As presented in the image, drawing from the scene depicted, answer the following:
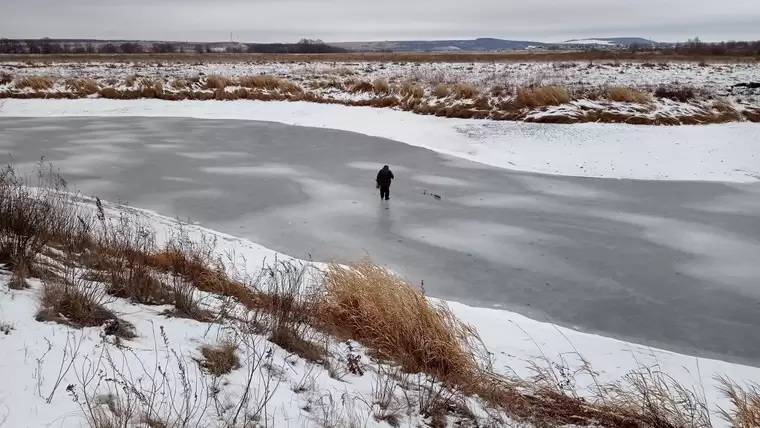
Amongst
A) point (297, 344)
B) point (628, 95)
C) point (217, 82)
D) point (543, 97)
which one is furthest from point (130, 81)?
point (297, 344)

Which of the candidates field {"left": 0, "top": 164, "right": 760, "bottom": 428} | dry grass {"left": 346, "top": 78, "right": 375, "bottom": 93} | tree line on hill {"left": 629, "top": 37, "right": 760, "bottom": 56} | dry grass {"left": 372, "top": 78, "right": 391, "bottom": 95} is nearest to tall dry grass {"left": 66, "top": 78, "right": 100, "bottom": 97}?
dry grass {"left": 346, "top": 78, "right": 375, "bottom": 93}

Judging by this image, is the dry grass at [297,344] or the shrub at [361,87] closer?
the dry grass at [297,344]

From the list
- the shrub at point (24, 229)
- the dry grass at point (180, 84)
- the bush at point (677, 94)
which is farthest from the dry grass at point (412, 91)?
the shrub at point (24, 229)

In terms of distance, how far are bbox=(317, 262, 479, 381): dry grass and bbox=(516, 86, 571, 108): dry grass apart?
15.6 metres

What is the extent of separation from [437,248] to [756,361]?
158 inches

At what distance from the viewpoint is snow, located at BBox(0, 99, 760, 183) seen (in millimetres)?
13148

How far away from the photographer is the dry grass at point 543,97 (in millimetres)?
19438

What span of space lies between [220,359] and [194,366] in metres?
0.17

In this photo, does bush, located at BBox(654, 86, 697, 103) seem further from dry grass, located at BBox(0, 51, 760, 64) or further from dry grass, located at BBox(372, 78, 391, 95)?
dry grass, located at BBox(0, 51, 760, 64)

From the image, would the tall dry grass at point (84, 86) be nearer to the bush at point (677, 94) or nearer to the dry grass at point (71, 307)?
the bush at point (677, 94)

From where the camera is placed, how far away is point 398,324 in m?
4.69

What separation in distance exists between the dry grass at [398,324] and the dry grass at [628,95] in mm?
16700

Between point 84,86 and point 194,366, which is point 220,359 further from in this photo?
point 84,86

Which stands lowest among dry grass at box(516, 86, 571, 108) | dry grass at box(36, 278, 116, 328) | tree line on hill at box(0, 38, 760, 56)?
dry grass at box(36, 278, 116, 328)
